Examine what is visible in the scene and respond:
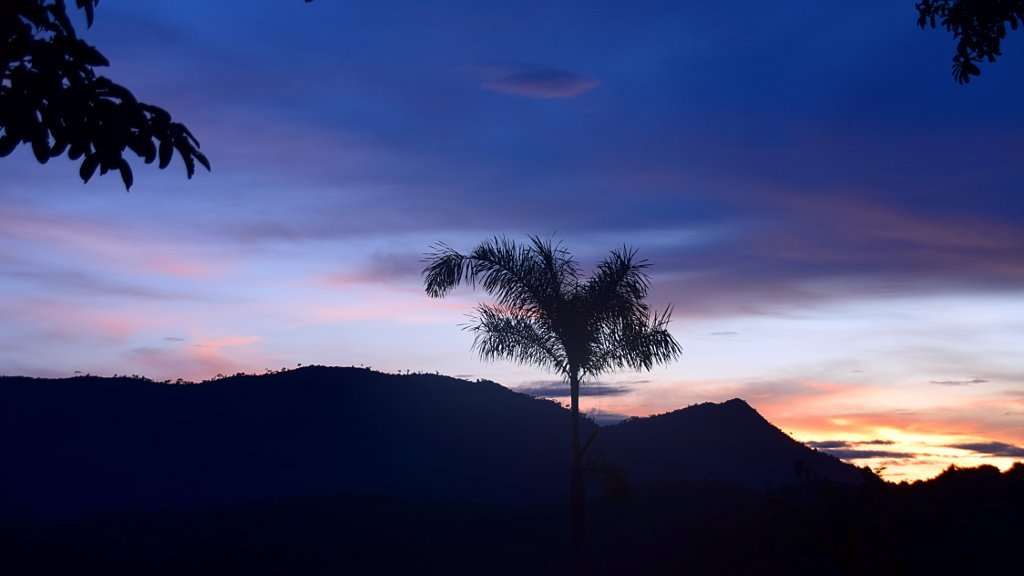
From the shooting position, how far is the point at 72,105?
7730 millimetres

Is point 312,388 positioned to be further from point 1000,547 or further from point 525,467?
point 1000,547

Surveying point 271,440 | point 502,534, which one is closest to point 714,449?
point 502,534

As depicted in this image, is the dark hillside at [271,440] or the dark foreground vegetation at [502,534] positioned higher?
the dark hillside at [271,440]

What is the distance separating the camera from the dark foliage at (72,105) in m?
7.59

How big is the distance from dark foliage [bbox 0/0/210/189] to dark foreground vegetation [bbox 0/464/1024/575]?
397 inches

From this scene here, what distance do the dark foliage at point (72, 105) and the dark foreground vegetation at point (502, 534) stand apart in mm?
10093

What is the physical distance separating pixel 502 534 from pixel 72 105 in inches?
709

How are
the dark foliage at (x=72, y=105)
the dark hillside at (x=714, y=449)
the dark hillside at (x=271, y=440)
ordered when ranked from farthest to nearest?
the dark hillside at (x=714, y=449) < the dark hillside at (x=271, y=440) < the dark foliage at (x=72, y=105)

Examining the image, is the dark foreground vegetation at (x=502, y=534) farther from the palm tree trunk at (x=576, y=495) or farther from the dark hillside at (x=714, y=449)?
the dark hillside at (x=714, y=449)

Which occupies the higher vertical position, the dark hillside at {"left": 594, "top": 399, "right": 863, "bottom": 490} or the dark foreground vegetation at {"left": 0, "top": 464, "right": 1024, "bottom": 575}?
the dark hillside at {"left": 594, "top": 399, "right": 863, "bottom": 490}

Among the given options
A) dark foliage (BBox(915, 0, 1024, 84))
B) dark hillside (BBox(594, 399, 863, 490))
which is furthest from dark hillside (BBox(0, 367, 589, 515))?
dark foliage (BBox(915, 0, 1024, 84))

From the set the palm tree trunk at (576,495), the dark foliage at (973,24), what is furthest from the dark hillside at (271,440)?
the dark foliage at (973,24)

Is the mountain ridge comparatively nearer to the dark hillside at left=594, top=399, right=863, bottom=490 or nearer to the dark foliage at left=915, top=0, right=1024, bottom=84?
the dark hillside at left=594, top=399, right=863, bottom=490

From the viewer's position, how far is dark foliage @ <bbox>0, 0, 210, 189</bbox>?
7590 mm
